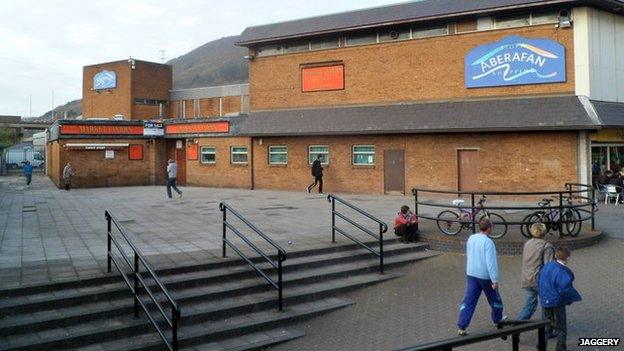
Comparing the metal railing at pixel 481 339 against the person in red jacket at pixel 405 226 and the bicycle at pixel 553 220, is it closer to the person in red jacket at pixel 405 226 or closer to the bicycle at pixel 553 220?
the person in red jacket at pixel 405 226

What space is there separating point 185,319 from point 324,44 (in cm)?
2032

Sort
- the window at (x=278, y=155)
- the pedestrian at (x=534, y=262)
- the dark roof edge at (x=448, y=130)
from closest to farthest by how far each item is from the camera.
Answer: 1. the pedestrian at (x=534, y=262)
2. the dark roof edge at (x=448, y=130)
3. the window at (x=278, y=155)

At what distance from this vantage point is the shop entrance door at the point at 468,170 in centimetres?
2162

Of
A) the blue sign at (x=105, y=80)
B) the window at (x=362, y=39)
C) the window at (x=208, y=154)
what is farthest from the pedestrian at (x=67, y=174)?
the blue sign at (x=105, y=80)

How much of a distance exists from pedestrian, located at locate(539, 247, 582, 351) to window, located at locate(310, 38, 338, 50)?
20.3 metres

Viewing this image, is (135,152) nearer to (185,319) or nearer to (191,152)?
(191,152)

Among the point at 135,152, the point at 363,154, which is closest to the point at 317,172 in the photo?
the point at 363,154

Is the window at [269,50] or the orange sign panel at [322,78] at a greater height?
the window at [269,50]

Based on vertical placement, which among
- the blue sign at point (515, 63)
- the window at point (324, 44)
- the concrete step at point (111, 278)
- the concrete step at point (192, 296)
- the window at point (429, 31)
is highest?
the window at point (324, 44)

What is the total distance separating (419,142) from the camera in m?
22.9

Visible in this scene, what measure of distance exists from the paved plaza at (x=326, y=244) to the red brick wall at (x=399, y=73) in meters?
6.74

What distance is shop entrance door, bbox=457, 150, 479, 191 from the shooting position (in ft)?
70.9

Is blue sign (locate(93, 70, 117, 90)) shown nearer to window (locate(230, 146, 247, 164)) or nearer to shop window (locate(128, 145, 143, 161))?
shop window (locate(128, 145, 143, 161))

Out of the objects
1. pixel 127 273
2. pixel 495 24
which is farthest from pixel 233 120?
pixel 127 273
